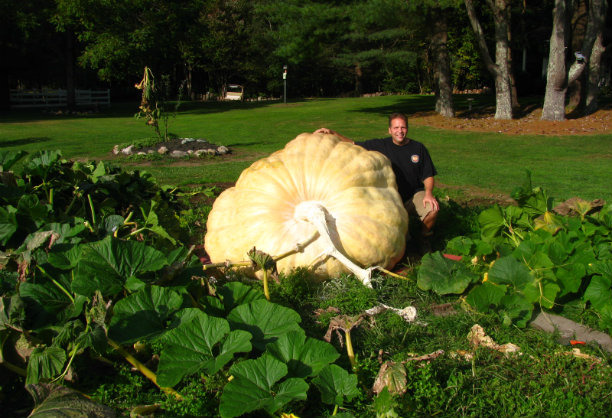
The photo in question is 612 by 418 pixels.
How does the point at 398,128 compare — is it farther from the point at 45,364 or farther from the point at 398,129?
the point at 45,364

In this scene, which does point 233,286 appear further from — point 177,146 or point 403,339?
point 177,146

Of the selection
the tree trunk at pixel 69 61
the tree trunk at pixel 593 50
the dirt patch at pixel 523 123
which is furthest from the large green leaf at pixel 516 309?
the tree trunk at pixel 69 61

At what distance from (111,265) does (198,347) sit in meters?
0.67

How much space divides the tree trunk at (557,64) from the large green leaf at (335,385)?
16054 millimetres

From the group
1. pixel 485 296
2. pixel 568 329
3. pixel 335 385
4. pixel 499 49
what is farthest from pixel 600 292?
pixel 499 49

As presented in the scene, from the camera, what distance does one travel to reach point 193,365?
213 centimetres

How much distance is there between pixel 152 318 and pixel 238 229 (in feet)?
5.03

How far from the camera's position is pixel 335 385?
2.15 metres

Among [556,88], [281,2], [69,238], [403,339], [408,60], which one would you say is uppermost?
[281,2]

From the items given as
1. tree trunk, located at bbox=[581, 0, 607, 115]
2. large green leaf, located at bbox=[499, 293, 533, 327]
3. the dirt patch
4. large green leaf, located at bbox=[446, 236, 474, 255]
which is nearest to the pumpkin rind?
large green leaf, located at bbox=[446, 236, 474, 255]

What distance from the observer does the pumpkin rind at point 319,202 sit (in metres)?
3.72

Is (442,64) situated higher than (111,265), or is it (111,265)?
(442,64)

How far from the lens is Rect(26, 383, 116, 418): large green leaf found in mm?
1836

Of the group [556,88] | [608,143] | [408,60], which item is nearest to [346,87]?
[408,60]
